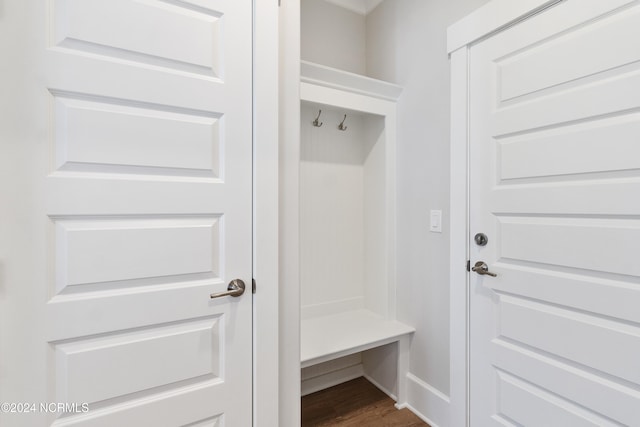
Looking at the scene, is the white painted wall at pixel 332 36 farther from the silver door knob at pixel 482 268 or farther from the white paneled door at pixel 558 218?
the silver door knob at pixel 482 268

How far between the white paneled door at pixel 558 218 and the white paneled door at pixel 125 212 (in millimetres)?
1144

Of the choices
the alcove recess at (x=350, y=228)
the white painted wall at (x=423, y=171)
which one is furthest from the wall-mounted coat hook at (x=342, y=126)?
the white painted wall at (x=423, y=171)

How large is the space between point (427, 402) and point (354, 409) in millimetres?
452

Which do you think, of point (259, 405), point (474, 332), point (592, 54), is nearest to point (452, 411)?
point (474, 332)

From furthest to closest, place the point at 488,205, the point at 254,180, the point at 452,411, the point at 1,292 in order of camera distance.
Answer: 1. the point at 452,411
2. the point at 488,205
3. the point at 254,180
4. the point at 1,292

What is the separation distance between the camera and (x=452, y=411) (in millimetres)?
1638

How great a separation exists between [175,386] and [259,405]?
332 mm

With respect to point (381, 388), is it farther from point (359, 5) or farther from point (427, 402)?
point (359, 5)

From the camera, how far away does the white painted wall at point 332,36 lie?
210cm

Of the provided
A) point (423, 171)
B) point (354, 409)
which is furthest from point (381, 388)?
point (423, 171)

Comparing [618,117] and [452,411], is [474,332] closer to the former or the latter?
[452,411]

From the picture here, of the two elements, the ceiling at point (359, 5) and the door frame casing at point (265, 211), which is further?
the ceiling at point (359, 5)

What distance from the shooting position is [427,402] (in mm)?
1806

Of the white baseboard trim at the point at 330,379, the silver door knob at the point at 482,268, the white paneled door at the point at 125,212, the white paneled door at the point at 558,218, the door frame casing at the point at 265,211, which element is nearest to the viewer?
the white paneled door at the point at 125,212
